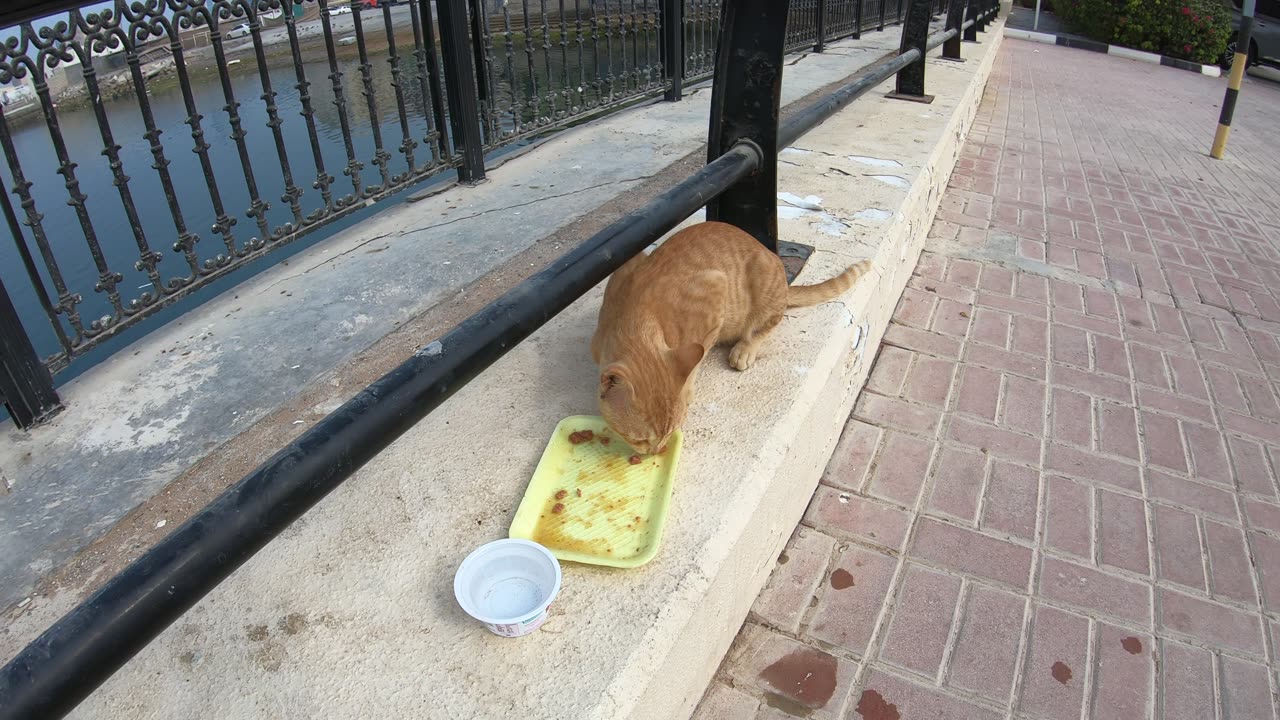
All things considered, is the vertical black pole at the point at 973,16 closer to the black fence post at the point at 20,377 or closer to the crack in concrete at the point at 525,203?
the crack in concrete at the point at 525,203

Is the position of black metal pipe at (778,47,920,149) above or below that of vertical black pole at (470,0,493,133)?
below

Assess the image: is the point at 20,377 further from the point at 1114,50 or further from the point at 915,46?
the point at 1114,50

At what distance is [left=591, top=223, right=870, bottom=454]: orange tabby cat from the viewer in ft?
5.61

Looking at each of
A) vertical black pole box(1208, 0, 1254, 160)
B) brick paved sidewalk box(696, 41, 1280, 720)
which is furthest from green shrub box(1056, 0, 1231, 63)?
brick paved sidewalk box(696, 41, 1280, 720)

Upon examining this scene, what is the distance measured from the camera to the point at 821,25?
318 inches

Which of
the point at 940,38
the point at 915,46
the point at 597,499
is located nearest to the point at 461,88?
the point at 597,499

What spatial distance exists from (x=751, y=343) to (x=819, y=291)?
385 mm

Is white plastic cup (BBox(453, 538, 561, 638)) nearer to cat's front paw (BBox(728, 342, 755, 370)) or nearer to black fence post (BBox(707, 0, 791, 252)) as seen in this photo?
cat's front paw (BBox(728, 342, 755, 370))

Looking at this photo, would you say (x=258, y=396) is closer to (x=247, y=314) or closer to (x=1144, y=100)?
(x=247, y=314)

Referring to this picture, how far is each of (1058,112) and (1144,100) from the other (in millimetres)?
3476

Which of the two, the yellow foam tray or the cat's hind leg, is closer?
the yellow foam tray

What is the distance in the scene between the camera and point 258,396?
86.7 inches

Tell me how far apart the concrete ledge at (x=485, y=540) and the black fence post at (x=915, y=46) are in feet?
12.3

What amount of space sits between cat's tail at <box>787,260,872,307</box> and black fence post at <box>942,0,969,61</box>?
5.48 meters
